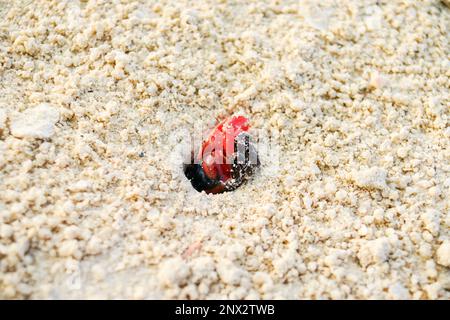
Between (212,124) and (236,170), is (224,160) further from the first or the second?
(212,124)

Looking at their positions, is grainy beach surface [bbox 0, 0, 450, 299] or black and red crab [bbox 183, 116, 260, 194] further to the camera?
black and red crab [bbox 183, 116, 260, 194]

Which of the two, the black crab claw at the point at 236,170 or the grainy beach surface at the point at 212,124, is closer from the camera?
the grainy beach surface at the point at 212,124

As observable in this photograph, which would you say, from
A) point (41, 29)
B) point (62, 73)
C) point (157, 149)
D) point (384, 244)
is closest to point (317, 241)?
point (384, 244)

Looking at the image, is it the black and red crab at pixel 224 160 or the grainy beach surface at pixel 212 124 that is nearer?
the grainy beach surface at pixel 212 124

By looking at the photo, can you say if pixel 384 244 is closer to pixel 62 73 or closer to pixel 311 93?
pixel 311 93
